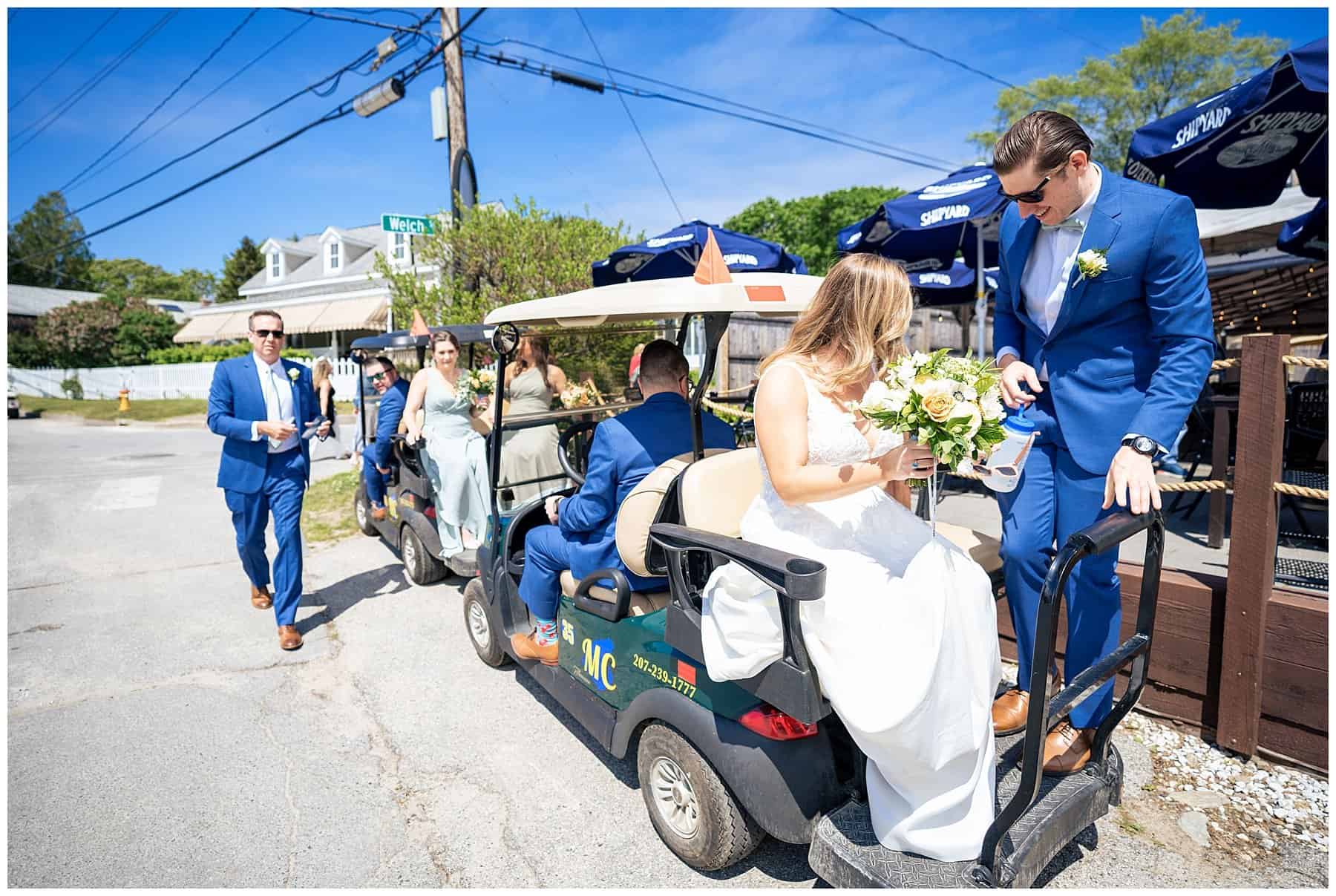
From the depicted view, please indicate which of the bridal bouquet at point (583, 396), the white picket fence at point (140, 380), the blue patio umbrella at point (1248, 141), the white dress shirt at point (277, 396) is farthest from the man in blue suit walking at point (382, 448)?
the white picket fence at point (140, 380)

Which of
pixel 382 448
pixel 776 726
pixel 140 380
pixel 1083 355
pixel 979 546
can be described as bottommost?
pixel 776 726

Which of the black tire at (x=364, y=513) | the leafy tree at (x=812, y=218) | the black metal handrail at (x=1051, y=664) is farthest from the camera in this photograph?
the leafy tree at (x=812, y=218)

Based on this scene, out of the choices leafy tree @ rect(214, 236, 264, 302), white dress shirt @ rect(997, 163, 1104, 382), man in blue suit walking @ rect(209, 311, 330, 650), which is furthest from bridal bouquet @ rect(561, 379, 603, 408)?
leafy tree @ rect(214, 236, 264, 302)

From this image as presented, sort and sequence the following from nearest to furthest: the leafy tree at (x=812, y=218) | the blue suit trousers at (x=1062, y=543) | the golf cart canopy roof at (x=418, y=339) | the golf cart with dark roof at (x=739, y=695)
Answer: the golf cart with dark roof at (x=739, y=695)
the blue suit trousers at (x=1062, y=543)
the golf cart canopy roof at (x=418, y=339)
the leafy tree at (x=812, y=218)

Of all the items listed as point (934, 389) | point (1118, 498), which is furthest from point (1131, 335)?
point (934, 389)

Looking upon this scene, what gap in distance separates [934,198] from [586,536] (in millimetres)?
5201

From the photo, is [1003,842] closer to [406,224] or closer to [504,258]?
[504,258]

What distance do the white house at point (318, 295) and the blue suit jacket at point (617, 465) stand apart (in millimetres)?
26742

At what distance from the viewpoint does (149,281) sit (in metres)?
67.4

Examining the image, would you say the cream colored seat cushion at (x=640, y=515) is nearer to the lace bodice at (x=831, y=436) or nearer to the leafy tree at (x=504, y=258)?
the lace bodice at (x=831, y=436)

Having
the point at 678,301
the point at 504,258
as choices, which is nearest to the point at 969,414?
the point at 678,301

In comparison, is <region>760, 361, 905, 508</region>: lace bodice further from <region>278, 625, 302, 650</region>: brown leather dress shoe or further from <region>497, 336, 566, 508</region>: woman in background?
<region>278, 625, 302, 650</region>: brown leather dress shoe

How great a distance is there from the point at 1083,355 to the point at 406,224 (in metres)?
8.17

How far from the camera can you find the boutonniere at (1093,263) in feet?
7.23
